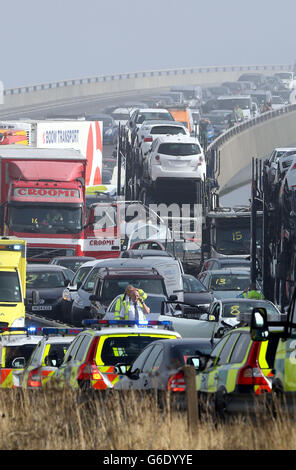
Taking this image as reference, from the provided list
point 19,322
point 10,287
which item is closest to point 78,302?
point 10,287

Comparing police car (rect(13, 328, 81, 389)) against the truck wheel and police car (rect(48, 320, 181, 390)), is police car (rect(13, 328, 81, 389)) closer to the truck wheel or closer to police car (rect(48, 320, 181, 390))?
police car (rect(48, 320, 181, 390))

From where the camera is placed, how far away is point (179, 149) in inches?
1841

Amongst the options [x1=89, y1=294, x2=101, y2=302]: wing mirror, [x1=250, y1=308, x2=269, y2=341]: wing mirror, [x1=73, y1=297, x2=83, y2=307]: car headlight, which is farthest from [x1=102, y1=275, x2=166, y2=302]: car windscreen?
[x1=250, y1=308, x2=269, y2=341]: wing mirror

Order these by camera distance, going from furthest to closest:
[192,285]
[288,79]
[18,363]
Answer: [288,79], [192,285], [18,363]

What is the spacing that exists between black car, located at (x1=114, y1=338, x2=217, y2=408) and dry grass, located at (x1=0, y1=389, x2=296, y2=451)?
3.41 feet

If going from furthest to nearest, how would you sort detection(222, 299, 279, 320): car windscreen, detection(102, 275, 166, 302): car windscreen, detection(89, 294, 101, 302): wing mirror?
detection(102, 275, 166, 302): car windscreen
detection(89, 294, 101, 302): wing mirror
detection(222, 299, 279, 320): car windscreen

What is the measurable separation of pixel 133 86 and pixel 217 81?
1772 cm

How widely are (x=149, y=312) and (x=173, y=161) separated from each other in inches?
906

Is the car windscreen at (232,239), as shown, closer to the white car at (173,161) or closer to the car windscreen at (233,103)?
the white car at (173,161)

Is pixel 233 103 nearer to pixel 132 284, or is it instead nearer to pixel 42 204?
pixel 42 204

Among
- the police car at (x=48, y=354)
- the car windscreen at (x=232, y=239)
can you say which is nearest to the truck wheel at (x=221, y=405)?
the police car at (x=48, y=354)

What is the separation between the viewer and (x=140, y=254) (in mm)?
35562

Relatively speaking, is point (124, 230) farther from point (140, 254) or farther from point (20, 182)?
point (140, 254)

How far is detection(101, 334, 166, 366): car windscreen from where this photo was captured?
15.7 metres
